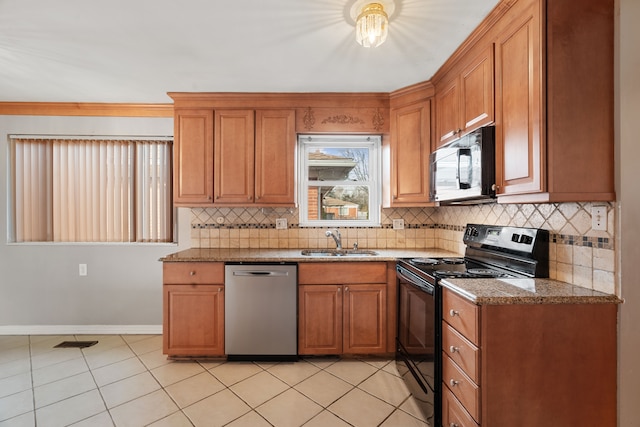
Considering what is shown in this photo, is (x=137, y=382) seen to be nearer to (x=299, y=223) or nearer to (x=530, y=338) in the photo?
(x=299, y=223)

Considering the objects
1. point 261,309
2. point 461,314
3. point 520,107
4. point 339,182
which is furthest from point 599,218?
point 261,309

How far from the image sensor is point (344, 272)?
243 cm

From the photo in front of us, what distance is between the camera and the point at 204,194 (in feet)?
8.98

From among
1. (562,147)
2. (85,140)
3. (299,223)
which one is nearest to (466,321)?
(562,147)

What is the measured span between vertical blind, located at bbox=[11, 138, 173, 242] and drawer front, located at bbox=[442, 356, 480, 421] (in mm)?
2757

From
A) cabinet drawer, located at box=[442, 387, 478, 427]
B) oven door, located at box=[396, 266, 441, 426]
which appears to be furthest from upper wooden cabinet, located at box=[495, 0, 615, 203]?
cabinet drawer, located at box=[442, 387, 478, 427]

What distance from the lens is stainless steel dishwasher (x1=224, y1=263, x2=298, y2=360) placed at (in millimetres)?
2402

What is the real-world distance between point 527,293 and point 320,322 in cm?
153

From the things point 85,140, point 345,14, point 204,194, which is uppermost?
point 345,14

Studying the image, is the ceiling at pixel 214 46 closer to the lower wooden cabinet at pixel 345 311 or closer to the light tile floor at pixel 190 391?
the lower wooden cabinet at pixel 345 311

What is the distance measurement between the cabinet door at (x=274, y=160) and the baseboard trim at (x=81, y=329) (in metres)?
1.81

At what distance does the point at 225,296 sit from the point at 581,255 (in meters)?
2.30

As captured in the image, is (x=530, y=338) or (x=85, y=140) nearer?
(x=530, y=338)

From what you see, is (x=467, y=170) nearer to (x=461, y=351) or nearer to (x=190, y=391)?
(x=461, y=351)
